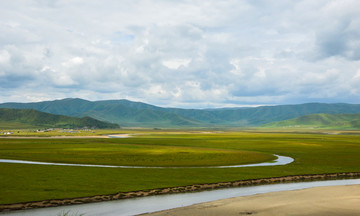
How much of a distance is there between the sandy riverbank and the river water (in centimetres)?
222

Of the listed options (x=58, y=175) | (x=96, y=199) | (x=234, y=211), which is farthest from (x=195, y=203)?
(x=58, y=175)

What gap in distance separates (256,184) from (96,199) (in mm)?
20175

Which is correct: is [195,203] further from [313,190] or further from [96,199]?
[313,190]

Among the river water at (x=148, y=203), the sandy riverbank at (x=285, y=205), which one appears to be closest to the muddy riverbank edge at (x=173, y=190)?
the river water at (x=148, y=203)

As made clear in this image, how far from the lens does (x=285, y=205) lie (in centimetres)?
2623

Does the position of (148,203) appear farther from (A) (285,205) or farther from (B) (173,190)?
(A) (285,205)

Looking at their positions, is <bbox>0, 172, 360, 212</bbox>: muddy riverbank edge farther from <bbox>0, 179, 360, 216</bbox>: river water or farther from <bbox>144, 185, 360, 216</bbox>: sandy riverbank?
<bbox>144, 185, 360, 216</bbox>: sandy riverbank

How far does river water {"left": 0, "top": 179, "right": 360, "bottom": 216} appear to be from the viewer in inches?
983

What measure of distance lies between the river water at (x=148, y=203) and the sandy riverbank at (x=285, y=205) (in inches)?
87.4

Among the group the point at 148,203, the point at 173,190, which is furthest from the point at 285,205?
the point at 148,203

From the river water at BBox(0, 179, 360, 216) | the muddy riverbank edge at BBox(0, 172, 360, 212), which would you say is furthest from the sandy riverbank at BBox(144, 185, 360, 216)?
the muddy riverbank edge at BBox(0, 172, 360, 212)

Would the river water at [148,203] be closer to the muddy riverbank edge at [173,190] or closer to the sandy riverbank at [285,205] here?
the muddy riverbank edge at [173,190]

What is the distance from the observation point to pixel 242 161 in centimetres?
5806

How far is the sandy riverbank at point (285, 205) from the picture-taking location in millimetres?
24156
